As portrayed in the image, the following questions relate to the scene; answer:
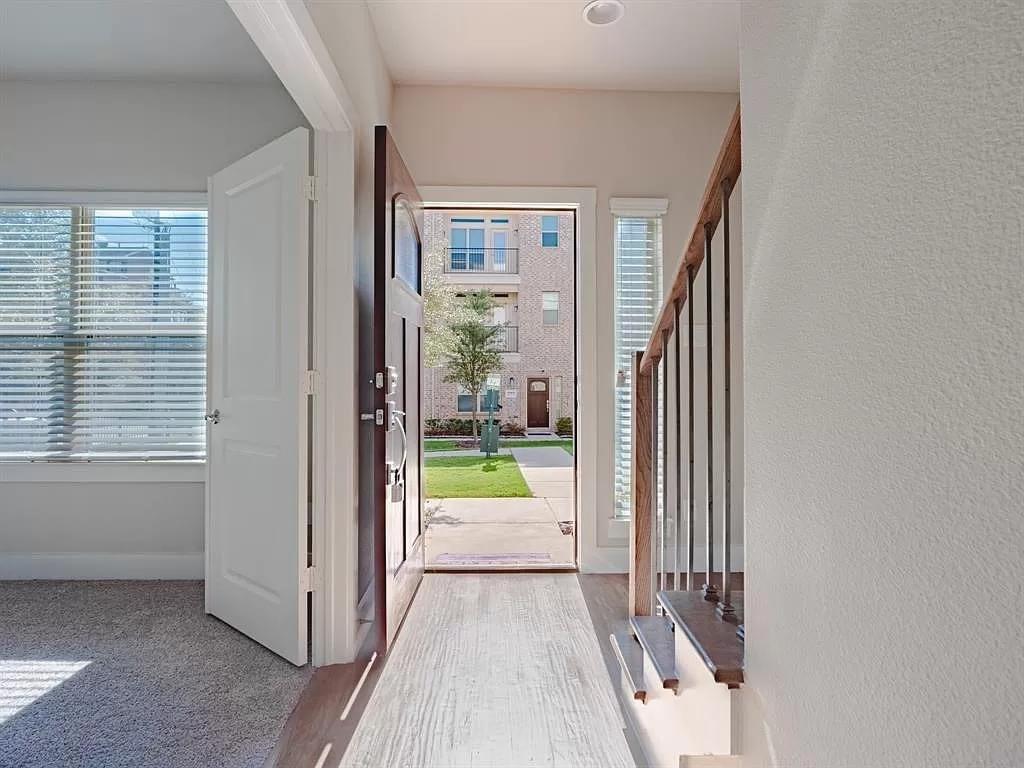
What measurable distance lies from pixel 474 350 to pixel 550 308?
131 inches

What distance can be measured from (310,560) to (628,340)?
2147mm

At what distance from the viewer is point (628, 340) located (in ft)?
11.8

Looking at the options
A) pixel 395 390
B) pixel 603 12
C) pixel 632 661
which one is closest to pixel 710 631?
pixel 632 661

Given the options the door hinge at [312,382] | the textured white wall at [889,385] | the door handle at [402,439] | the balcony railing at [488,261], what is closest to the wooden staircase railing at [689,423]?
the textured white wall at [889,385]

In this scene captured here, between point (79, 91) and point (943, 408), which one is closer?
point (943, 408)

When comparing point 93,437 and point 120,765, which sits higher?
point 93,437

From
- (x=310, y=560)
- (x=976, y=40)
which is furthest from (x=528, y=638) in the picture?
(x=976, y=40)

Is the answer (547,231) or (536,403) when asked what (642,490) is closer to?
(547,231)

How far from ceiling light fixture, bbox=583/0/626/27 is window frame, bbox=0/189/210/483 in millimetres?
2214

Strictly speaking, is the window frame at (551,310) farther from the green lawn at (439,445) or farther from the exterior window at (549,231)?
the green lawn at (439,445)

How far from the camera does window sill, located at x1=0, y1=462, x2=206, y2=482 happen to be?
131 inches

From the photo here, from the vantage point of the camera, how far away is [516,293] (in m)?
15.0

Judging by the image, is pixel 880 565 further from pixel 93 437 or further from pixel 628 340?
pixel 93 437

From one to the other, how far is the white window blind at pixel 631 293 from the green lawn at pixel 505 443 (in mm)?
8096
